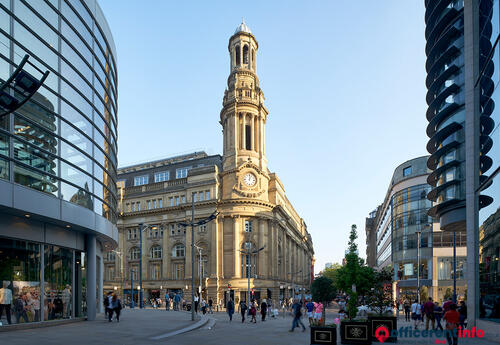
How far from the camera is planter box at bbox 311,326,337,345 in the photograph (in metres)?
16.9

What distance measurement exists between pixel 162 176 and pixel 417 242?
166ft

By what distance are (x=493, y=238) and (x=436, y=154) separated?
12.3 m

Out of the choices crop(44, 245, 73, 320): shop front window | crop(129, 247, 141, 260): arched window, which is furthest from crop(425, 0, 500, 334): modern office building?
crop(129, 247, 141, 260): arched window

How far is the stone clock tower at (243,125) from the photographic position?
76750 mm

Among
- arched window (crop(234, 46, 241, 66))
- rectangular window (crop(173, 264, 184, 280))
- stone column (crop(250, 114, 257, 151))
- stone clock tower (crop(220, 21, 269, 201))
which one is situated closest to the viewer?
stone clock tower (crop(220, 21, 269, 201))

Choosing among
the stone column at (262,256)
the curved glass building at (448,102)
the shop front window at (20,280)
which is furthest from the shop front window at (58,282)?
the stone column at (262,256)

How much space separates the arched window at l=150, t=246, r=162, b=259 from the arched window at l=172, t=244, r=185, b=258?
3.54m

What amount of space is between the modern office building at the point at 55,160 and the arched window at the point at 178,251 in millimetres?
49897

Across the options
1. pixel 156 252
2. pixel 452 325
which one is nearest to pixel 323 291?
pixel 452 325

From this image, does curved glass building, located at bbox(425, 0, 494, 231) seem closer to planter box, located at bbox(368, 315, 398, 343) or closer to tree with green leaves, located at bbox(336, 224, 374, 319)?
tree with green leaves, located at bbox(336, 224, 374, 319)

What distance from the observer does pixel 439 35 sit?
32562 millimetres

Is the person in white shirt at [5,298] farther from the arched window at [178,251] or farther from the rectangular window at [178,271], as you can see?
the arched window at [178,251]

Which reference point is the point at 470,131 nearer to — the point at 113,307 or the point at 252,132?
the point at 113,307

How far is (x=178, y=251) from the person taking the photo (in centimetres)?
8094
